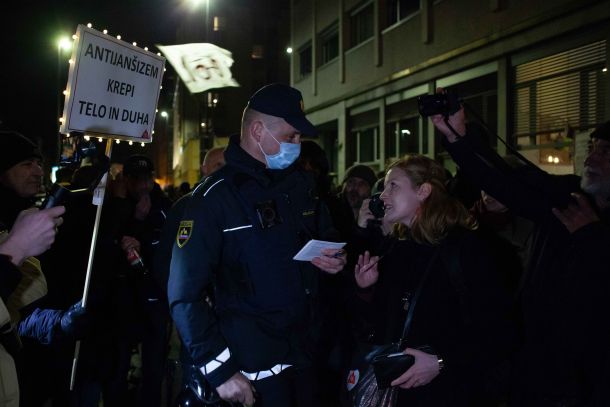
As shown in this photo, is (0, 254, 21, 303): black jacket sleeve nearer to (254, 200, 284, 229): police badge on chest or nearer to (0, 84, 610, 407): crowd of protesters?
(0, 84, 610, 407): crowd of protesters

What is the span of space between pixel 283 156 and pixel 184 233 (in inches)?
27.4

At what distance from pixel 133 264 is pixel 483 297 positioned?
3147 mm

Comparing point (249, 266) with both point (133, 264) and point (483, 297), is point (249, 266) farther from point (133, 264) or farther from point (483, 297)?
point (133, 264)

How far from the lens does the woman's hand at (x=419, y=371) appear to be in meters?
2.49

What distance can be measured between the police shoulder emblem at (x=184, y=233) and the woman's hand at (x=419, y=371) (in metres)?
1.14

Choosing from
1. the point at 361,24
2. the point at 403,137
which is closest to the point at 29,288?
the point at 403,137

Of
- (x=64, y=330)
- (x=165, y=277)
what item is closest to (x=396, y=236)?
(x=165, y=277)

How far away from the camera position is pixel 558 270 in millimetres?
2652

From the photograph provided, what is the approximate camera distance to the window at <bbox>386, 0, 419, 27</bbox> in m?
14.5

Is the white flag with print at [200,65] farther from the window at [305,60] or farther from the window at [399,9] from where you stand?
the window at [305,60]

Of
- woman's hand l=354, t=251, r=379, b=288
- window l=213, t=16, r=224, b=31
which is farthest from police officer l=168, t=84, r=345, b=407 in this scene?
window l=213, t=16, r=224, b=31

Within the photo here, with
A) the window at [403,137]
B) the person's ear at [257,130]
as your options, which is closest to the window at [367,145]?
the window at [403,137]

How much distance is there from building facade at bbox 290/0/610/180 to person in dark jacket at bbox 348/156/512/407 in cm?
187

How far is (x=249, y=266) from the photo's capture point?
268 cm
